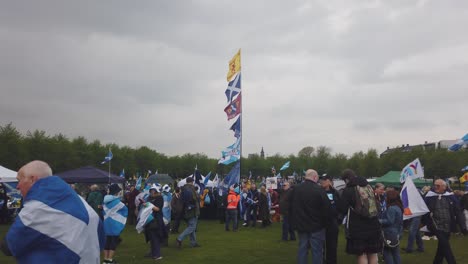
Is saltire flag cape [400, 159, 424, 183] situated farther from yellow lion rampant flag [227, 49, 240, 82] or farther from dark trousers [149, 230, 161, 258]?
dark trousers [149, 230, 161, 258]

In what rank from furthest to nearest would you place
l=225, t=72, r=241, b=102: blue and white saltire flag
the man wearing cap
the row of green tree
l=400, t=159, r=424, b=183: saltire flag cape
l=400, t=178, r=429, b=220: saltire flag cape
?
1. the row of green tree
2. l=225, t=72, r=241, b=102: blue and white saltire flag
3. l=400, t=159, r=424, b=183: saltire flag cape
4. the man wearing cap
5. l=400, t=178, r=429, b=220: saltire flag cape

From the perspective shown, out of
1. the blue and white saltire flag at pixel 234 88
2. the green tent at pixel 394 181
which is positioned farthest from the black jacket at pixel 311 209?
the green tent at pixel 394 181

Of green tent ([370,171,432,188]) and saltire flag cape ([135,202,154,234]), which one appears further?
green tent ([370,171,432,188])

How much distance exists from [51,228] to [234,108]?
14211 mm

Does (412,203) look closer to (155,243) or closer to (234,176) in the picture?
(155,243)

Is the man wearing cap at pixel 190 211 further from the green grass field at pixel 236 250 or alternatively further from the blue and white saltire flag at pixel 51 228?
the blue and white saltire flag at pixel 51 228

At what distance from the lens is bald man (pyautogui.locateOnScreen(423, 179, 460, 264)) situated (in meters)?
7.64

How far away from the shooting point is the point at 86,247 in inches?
137

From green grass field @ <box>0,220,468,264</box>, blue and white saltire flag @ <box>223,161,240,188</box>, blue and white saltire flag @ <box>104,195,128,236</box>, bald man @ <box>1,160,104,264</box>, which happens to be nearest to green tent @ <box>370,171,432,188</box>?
green grass field @ <box>0,220,468,264</box>

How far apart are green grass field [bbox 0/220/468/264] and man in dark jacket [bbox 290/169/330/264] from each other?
287cm

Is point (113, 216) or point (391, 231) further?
point (113, 216)

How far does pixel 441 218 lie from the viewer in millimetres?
7664

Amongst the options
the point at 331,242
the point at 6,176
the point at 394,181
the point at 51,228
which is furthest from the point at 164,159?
the point at 51,228

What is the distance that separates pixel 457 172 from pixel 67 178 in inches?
2003
